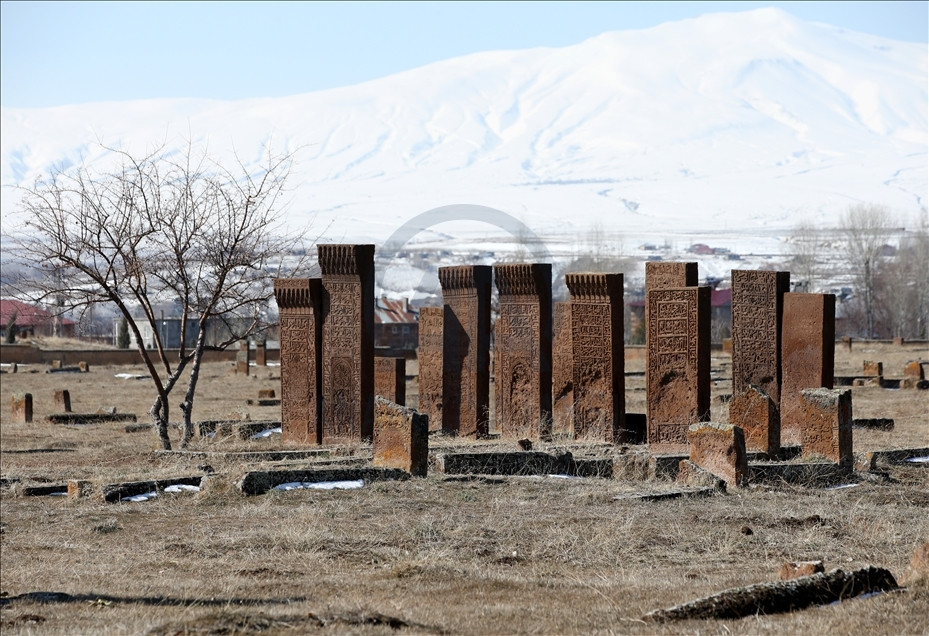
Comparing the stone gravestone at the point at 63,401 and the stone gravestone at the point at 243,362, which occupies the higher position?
the stone gravestone at the point at 243,362

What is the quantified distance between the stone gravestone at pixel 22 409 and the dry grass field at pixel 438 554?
346 inches

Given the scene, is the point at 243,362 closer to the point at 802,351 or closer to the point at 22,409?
the point at 22,409

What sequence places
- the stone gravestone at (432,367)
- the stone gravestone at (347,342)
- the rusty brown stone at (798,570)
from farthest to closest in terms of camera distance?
the stone gravestone at (432,367) < the stone gravestone at (347,342) < the rusty brown stone at (798,570)

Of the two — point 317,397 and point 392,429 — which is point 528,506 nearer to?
point 392,429

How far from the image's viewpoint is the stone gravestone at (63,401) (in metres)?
24.8

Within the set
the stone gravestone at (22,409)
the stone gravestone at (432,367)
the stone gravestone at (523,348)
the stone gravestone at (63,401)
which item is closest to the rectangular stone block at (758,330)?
the stone gravestone at (523,348)

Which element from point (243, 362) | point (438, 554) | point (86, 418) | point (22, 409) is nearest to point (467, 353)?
point (86, 418)

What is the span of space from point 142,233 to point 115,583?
30.9 ft

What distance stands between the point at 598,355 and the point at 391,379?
12.5 feet

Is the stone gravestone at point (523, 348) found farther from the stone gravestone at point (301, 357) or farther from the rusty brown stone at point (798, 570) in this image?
the rusty brown stone at point (798, 570)

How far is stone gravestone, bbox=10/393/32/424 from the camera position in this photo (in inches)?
899

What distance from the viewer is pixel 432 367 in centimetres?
1916

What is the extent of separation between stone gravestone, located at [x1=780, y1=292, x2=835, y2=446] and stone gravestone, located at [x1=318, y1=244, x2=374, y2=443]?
204 inches

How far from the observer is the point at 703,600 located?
684 cm
